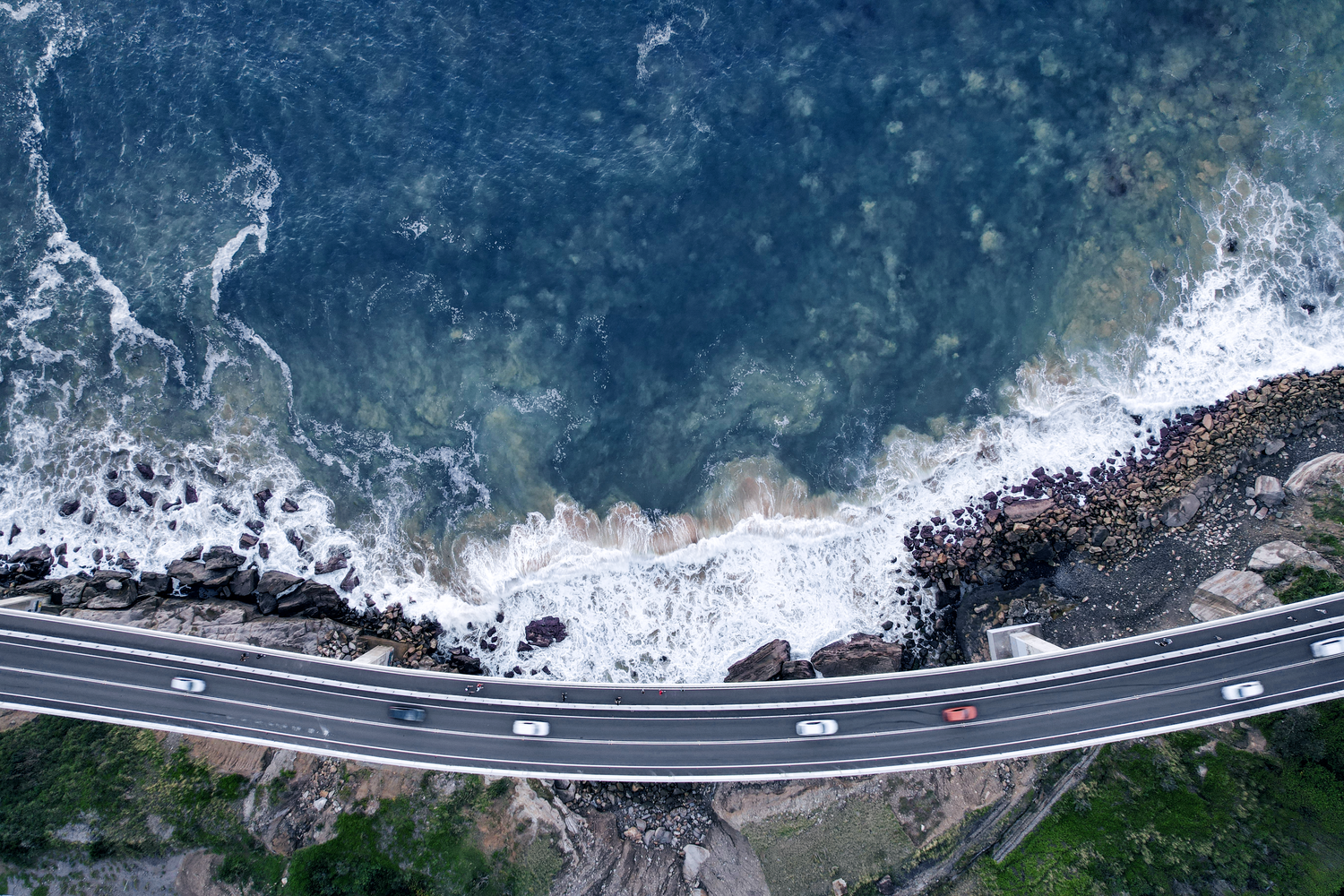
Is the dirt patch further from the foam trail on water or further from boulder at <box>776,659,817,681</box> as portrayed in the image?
boulder at <box>776,659,817,681</box>

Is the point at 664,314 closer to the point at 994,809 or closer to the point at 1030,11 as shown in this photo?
the point at 1030,11

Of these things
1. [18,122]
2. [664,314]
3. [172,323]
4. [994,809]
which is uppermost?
[18,122]

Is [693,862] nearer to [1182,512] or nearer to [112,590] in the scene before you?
[1182,512]

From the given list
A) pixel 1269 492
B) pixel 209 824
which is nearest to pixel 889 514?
pixel 1269 492

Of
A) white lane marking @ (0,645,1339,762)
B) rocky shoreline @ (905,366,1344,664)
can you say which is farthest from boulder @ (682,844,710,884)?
rocky shoreline @ (905,366,1344,664)

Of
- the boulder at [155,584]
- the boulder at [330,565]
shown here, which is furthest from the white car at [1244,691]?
the boulder at [155,584]

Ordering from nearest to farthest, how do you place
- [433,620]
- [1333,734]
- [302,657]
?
[1333,734]
[302,657]
[433,620]

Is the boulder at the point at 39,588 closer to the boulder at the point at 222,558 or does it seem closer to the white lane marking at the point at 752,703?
the white lane marking at the point at 752,703

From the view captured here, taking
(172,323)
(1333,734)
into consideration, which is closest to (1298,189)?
(1333,734)
